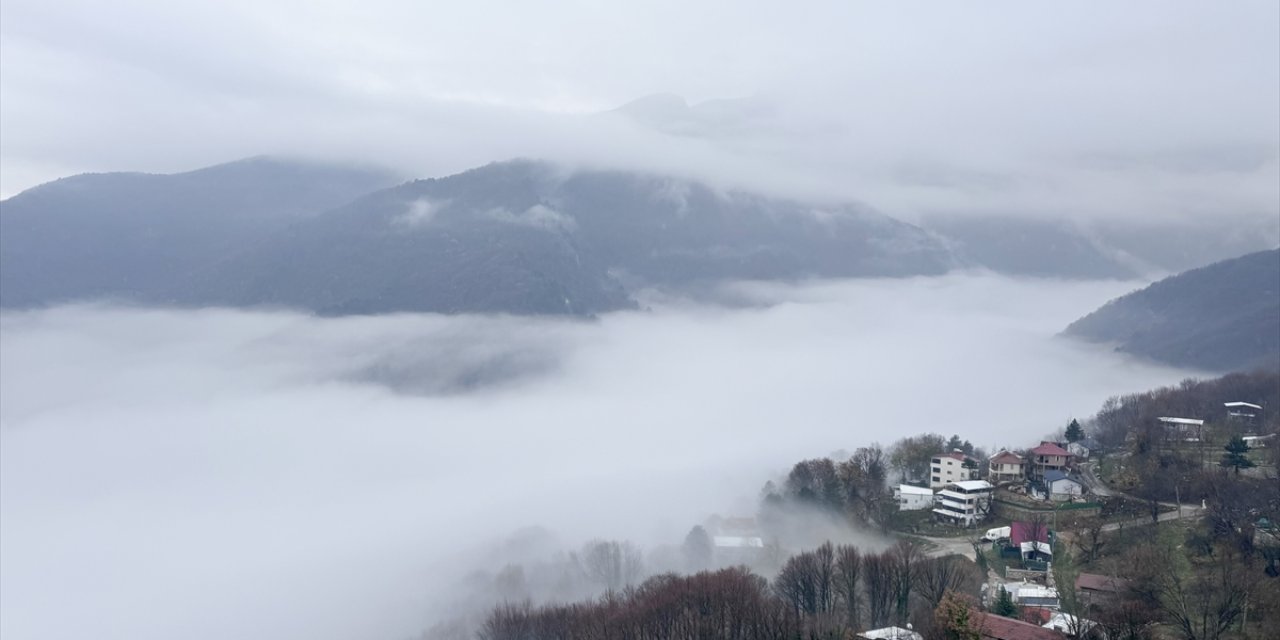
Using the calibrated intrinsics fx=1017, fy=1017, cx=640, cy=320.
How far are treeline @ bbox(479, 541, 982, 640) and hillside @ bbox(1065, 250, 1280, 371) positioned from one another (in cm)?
5455

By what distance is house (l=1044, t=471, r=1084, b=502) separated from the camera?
43.0 m

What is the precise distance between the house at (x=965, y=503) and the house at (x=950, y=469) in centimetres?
322

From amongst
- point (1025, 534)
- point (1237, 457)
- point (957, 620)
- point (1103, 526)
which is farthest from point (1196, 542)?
point (957, 620)

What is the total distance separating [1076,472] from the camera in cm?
4612

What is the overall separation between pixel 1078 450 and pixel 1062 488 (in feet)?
26.2

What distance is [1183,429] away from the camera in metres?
Result: 48.1

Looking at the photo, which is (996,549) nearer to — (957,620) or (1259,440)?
(957,620)

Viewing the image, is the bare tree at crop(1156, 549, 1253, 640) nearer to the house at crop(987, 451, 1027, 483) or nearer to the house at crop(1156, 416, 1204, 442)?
the house at crop(987, 451, 1027, 483)

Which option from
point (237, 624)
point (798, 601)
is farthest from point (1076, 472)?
point (237, 624)

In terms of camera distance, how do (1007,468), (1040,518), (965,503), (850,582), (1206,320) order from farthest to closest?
(1206,320), (1007,468), (965,503), (1040,518), (850,582)

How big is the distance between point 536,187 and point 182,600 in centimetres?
11655

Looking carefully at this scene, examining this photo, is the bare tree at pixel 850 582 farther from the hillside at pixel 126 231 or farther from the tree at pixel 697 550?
the hillside at pixel 126 231

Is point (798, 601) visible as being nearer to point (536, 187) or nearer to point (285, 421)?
point (285, 421)

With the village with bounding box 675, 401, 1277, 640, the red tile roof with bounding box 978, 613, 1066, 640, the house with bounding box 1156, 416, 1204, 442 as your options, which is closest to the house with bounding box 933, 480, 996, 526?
the village with bounding box 675, 401, 1277, 640
